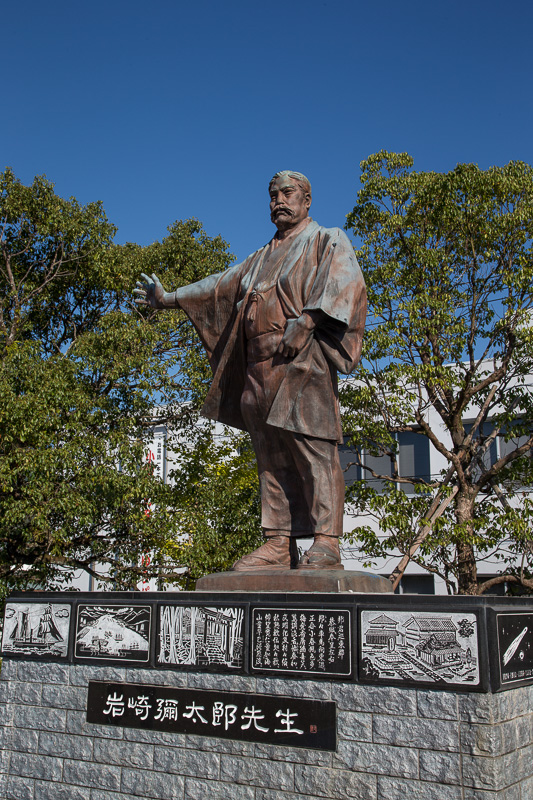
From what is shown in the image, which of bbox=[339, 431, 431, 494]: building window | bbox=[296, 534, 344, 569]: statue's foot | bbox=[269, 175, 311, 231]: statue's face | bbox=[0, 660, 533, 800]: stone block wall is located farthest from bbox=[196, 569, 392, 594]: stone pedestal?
bbox=[339, 431, 431, 494]: building window

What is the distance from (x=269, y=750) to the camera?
137 inches

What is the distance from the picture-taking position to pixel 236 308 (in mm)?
4738

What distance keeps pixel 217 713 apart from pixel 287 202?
115 inches

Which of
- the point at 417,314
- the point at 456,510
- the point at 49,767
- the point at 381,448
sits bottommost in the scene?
the point at 49,767

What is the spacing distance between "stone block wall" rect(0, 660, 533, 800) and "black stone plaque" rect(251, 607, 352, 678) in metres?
0.07

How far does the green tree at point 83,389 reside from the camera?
29.7 ft

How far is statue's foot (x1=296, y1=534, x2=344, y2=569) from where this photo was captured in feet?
13.1

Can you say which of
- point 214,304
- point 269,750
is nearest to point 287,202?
point 214,304

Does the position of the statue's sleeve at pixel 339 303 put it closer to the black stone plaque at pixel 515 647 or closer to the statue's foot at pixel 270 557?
the statue's foot at pixel 270 557

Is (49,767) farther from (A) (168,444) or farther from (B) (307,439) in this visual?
(A) (168,444)

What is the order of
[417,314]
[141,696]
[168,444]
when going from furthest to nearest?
[168,444], [417,314], [141,696]

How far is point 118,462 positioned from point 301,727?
666cm

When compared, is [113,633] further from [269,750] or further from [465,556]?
[465,556]

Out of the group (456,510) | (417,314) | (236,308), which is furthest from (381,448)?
(236,308)
